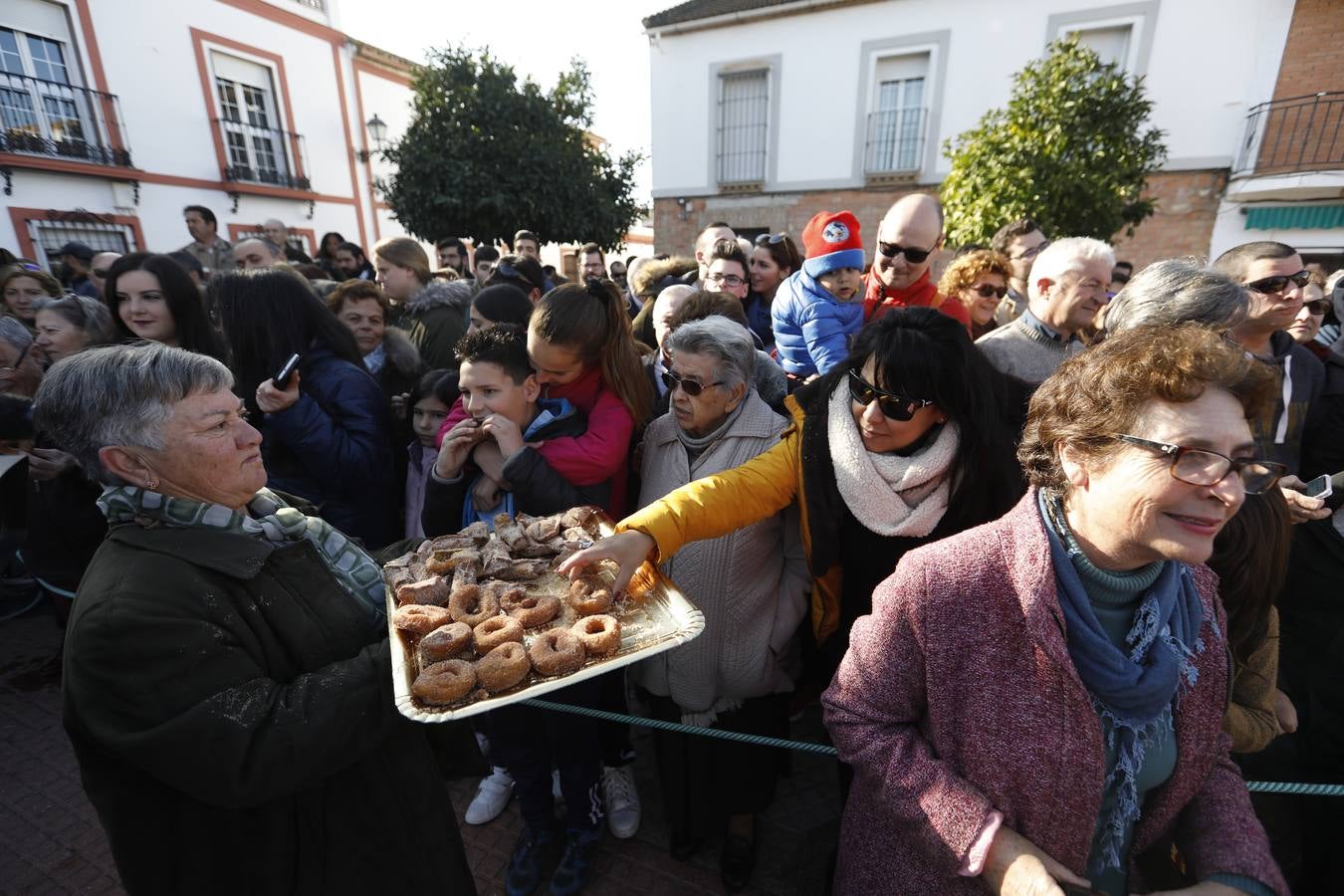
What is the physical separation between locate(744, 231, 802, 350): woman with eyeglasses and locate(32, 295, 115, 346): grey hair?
4.60 metres

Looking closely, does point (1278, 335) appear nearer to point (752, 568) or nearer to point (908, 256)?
point (908, 256)

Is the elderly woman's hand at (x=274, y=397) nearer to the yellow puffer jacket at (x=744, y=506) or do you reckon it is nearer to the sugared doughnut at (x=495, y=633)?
the sugared doughnut at (x=495, y=633)

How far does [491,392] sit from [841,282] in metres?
2.33

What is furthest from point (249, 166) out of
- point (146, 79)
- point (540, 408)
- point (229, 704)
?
point (229, 704)

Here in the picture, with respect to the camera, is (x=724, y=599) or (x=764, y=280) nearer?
(x=724, y=599)

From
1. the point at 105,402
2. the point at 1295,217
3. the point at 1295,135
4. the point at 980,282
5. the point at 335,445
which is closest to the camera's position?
the point at 105,402

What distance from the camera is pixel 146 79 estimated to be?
46.2 ft

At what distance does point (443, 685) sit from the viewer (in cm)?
154

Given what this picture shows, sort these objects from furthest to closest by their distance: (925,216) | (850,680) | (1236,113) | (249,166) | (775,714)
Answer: (249,166) < (1236,113) < (925,216) < (775,714) < (850,680)

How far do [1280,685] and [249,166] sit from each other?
21836 millimetres

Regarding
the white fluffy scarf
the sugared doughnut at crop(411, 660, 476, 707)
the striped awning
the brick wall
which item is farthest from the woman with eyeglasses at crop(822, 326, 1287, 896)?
the striped awning

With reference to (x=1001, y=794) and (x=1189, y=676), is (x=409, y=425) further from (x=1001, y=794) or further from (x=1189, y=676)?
(x=1189, y=676)

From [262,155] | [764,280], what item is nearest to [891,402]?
[764,280]

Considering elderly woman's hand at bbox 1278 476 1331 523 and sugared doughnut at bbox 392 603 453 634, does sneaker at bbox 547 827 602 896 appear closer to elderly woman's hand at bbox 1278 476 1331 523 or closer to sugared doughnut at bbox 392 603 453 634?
sugared doughnut at bbox 392 603 453 634
